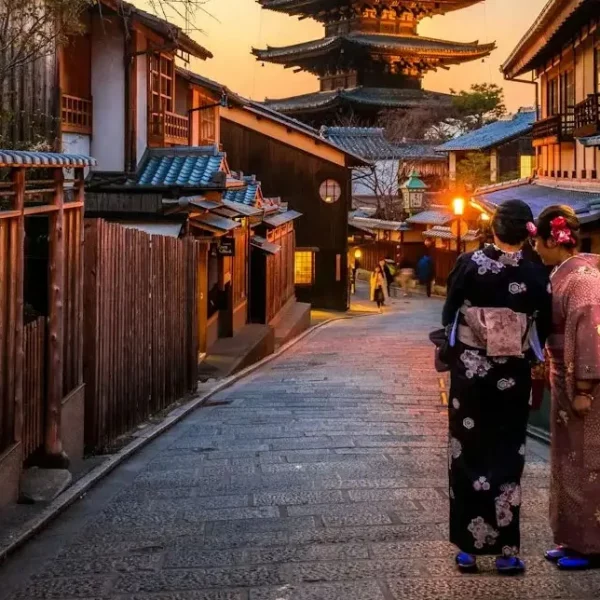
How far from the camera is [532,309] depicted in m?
4.41

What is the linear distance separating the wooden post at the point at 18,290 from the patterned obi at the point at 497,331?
267 cm

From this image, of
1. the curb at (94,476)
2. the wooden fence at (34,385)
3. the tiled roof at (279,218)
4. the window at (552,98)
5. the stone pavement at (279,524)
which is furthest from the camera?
the tiled roof at (279,218)

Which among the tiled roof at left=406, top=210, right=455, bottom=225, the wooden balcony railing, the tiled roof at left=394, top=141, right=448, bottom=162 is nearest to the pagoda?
the tiled roof at left=394, top=141, right=448, bottom=162

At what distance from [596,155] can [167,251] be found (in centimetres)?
1087

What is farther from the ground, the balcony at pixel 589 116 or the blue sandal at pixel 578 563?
the balcony at pixel 589 116

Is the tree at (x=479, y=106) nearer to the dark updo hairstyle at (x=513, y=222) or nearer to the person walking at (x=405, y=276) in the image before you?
the person walking at (x=405, y=276)

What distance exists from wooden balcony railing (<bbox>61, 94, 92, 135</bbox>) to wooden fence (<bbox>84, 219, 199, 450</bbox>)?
4.39m

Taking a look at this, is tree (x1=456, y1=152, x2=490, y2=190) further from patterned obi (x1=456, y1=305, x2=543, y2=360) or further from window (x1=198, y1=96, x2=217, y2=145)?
patterned obi (x1=456, y1=305, x2=543, y2=360)

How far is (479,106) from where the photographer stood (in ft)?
160

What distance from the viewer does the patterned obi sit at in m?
4.33

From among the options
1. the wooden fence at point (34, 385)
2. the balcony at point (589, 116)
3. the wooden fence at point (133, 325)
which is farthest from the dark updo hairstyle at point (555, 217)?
the balcony at point (589, 116)

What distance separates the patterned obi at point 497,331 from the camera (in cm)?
433

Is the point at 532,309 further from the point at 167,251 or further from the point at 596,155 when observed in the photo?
the point at 596,155

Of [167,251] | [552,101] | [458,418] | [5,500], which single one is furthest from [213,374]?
[552,101]
